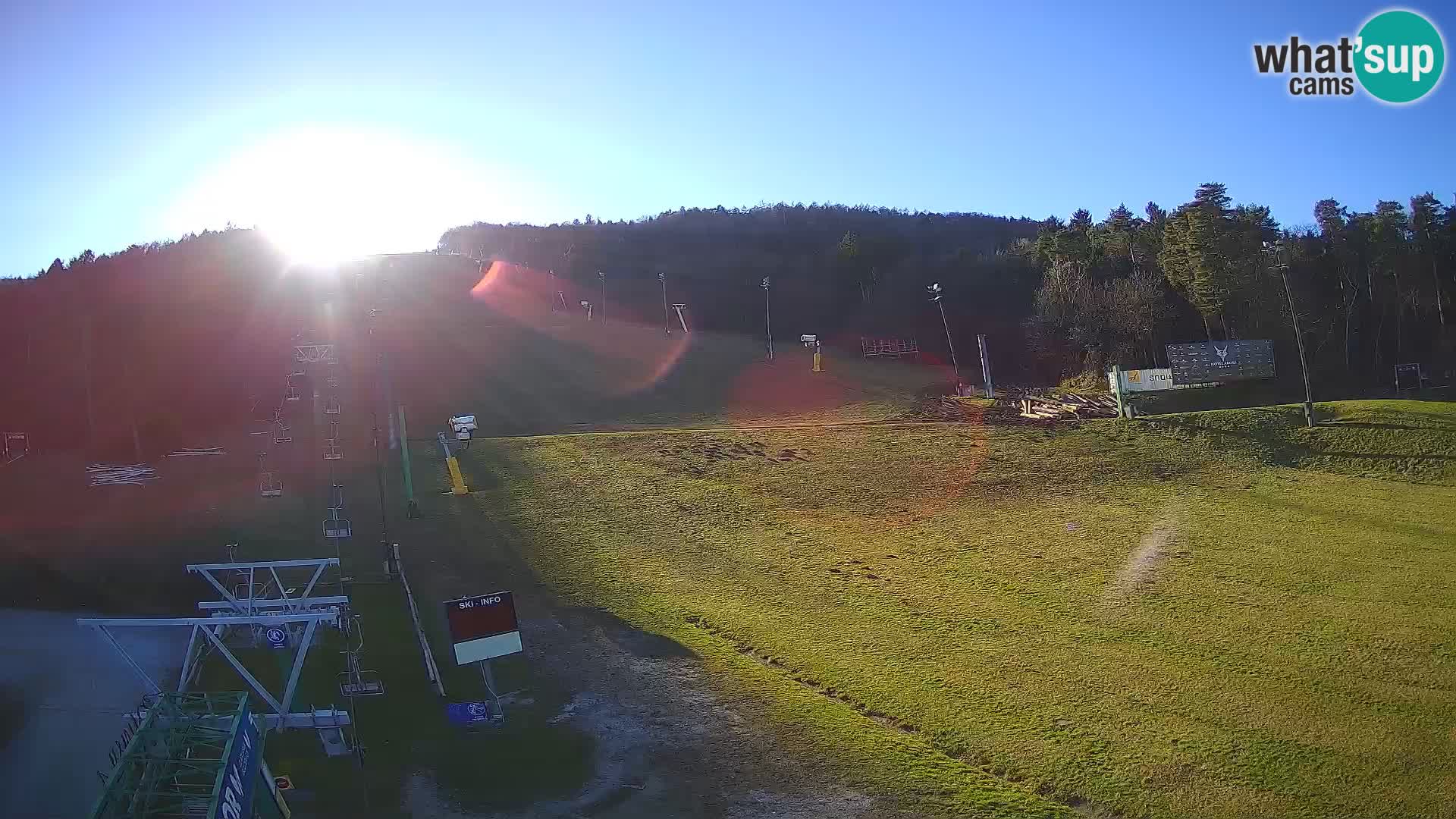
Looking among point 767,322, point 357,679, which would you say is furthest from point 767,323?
point 357,679

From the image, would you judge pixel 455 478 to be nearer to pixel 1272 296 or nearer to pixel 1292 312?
pixel 1292 312

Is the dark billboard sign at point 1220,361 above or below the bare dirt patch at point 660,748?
above

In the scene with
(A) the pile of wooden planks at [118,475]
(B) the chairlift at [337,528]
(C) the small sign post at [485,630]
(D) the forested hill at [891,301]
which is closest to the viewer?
(C) the small sign post at [485,630]

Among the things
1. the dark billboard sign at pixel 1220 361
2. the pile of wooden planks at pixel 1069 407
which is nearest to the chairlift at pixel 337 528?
the pile of wooden planks at pixel 1069 407

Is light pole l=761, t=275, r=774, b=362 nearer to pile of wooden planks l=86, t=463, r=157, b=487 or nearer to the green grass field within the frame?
the green grass field

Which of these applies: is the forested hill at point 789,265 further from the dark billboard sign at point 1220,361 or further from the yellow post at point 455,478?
the yellow post at point 455,478

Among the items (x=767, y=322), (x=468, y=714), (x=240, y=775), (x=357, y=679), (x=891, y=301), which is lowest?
(x=468, y=714)

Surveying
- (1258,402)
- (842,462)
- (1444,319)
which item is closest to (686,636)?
(842,462)
